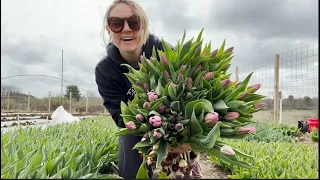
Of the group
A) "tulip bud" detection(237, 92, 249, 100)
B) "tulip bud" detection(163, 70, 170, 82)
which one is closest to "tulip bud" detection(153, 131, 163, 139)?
"tulip bud" detection(163, 70, 170, 82)

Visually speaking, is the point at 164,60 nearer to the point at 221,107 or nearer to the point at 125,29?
the point at 221,107

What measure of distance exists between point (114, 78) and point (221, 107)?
90 cm

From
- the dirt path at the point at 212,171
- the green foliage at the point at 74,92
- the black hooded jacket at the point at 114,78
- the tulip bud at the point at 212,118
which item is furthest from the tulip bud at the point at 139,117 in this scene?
the green foliage at the point at 74,92

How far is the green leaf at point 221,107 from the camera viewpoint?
42.4 inches

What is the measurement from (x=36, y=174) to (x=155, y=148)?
1.25ft

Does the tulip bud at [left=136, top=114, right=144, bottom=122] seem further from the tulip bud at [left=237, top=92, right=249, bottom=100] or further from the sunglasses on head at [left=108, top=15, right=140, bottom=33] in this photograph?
the sunglasses on head at [left=108, top=15, right=140, bottom=33]

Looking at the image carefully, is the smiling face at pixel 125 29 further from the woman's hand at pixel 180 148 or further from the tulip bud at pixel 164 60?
the woman's hand at pixel 180 148

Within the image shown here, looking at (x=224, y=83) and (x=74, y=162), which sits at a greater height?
(x=224, y=83)

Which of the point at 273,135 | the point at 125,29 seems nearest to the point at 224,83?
the point at 125,29

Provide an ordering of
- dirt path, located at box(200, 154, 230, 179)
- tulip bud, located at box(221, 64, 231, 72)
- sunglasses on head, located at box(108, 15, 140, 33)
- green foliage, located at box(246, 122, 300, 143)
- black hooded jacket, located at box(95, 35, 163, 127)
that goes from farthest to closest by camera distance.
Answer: green foliage, located at box(246, 122, 300, 143), dirt path, located at box(200, 154, 230, 179), black hooded jacket, located at box(95, 35, 163, 127), sunglasses on head, located at box(108, 15, 140, 33), tulip bud, located at box(221, 64, 231, 72)

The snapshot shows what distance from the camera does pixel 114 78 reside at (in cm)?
184

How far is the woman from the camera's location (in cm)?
163

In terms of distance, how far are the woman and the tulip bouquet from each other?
46 centimetres

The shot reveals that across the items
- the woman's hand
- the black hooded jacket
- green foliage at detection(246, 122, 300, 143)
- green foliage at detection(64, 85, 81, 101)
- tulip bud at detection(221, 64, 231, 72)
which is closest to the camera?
the woman's hand
